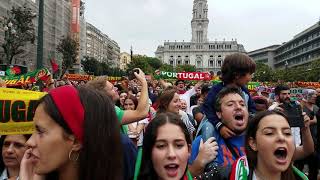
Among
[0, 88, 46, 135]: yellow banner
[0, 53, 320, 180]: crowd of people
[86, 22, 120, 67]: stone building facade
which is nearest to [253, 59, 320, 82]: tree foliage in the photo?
[86, 22, 120, 67]: stone building facade

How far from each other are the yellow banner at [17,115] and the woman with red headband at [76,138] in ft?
1.81

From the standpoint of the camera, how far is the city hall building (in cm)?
15288

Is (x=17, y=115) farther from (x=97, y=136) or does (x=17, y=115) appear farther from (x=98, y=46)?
(x=98, y=46)

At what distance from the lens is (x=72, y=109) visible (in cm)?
174

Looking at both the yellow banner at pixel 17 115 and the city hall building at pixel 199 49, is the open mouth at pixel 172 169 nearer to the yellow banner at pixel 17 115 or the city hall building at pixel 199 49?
the yellow banner at pixel 17 115

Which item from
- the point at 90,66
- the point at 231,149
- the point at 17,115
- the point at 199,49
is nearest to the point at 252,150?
the point at 231,149

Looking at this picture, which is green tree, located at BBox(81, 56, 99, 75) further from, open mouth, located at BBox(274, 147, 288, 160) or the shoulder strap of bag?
open mouth, located at BBox(274, 147, 288, 160)

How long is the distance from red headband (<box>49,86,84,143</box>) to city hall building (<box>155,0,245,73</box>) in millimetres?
149392

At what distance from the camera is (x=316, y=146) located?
741cm

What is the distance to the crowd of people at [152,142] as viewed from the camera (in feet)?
5.72

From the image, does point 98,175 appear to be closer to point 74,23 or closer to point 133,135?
point 133,135

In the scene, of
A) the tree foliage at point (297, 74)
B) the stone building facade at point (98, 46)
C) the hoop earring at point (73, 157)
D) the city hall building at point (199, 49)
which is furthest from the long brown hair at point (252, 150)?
the city hall building at point (199, 49)

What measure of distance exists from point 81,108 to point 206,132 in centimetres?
171

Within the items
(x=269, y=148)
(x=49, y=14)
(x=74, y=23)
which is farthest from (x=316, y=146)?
(x=74, y=23)
